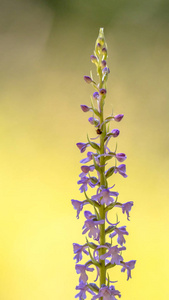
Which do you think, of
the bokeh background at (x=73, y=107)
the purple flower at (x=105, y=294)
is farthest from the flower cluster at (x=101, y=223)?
the bokeh background at (x=73, y=107)

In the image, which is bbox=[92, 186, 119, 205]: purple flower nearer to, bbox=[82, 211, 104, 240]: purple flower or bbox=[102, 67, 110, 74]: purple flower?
bbox=[82, 211, 104, 240]: purple flower

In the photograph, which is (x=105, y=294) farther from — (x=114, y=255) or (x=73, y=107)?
(x=73, y=107)

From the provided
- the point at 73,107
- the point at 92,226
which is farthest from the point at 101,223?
the point at 73,107

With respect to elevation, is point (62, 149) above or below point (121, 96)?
below

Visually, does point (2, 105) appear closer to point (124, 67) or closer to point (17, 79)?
point (17, 79)

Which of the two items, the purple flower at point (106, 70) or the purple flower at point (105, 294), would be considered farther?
the purple flower at point (106, 70)

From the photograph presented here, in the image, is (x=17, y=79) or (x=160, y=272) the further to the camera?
(x=17, y=79)

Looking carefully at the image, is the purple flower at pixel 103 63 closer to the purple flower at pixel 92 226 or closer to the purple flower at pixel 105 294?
the purple flower at pixel 92 226

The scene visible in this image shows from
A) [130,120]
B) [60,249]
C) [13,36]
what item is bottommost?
[60,249]

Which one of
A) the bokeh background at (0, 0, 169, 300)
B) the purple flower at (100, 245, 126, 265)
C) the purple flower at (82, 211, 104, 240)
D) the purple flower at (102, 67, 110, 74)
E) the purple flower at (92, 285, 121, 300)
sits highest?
the bokeh background at (0, 0, 169, 300)

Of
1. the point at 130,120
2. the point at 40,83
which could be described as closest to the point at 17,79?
the point at 40,83

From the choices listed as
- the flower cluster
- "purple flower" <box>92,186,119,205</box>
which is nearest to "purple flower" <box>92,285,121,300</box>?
the flower cluster
